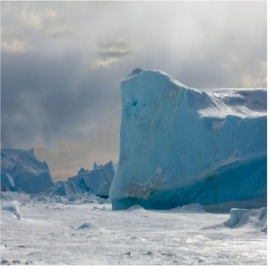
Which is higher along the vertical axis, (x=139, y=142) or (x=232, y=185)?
(x=139, y=142)

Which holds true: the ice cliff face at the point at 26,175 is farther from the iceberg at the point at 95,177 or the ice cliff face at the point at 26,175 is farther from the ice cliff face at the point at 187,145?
the ice cliff face at the point at 187,145

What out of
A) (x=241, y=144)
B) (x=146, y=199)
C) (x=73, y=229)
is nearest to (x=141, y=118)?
(x=146, y=199)

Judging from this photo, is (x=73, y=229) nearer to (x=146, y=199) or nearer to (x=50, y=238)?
(x=50, y=238)

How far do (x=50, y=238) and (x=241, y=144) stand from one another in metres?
9.59

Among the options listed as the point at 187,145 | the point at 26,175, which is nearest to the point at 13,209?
the point at 187,145

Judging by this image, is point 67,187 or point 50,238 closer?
point 50,238

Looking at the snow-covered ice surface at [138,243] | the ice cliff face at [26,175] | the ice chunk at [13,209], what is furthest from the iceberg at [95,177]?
the snow-covered ice surface at [138,243]

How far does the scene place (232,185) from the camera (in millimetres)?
16266

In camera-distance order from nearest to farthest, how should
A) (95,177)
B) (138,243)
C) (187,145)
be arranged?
(138,243) < (187,145) < (95,177)

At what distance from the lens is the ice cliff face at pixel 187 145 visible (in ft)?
53.1

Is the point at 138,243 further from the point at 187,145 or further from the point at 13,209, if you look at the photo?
the point at 187,145

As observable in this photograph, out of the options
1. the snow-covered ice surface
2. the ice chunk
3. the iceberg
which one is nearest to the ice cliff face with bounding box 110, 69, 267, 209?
the snow-covered ice surface

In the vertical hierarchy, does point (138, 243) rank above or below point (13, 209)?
below

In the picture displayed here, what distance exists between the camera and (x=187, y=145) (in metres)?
17.3
